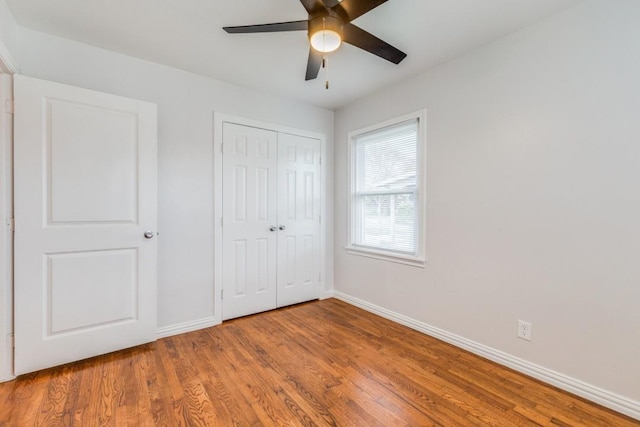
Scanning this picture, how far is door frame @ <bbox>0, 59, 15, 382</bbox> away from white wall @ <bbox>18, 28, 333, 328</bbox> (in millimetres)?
437

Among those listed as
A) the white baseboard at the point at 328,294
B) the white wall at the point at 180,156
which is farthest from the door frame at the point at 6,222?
the white baseboard at the point at 328,294

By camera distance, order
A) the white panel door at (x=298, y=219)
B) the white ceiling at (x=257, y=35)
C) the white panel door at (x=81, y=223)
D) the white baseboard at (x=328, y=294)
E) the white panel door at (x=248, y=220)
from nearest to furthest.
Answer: the white ceiling at (x=257, y=35) < the white panel door at (x=81, y=223) < the white panel door at (x=248, y=220) < the white panel door at (x=298, y=219) < the white baseboard at (x=328, y=294)

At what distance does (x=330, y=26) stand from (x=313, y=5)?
133 mm

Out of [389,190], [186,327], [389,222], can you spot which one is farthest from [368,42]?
[186,327]

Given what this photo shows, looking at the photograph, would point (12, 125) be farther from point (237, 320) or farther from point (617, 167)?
point (617, 167)

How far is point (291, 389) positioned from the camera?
5.94 feet

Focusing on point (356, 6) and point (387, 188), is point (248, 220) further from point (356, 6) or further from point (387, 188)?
point (356, 6)

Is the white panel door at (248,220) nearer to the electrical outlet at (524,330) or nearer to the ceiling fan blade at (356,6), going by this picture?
the ceiling fan blade at (356,6)

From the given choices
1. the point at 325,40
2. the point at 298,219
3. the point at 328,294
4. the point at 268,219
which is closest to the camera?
the point at 325,40

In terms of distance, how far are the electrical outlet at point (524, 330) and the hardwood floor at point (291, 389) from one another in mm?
263

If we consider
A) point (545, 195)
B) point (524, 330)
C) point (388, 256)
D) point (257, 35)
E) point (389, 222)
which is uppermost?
point (257, 35)

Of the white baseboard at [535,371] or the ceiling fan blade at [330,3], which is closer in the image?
the ceiling fan blade at [330,3]

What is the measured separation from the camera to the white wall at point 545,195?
1647 mm

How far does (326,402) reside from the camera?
169cm
